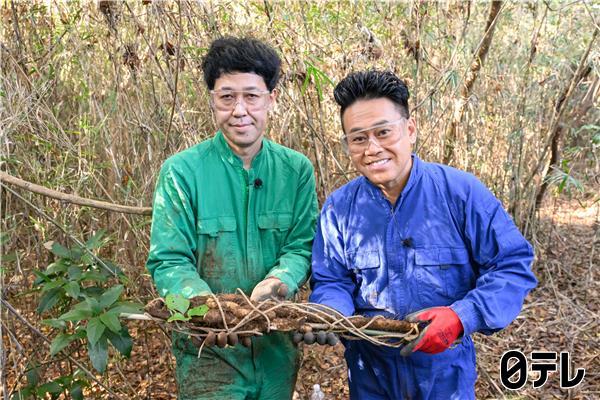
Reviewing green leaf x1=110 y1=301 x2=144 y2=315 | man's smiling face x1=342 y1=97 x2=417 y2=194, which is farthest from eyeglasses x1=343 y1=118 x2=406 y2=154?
green leaf x1=110 y1=301 x2=144 y2=315

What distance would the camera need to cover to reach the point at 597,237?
19.5 ft

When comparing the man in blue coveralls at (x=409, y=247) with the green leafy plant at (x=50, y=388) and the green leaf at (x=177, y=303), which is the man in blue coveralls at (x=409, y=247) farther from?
the green leafy plant at (x=50, y=388)

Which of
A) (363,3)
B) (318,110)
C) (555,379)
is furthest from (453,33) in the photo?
(555,379)

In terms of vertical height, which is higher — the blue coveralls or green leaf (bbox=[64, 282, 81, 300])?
the blue coveralls

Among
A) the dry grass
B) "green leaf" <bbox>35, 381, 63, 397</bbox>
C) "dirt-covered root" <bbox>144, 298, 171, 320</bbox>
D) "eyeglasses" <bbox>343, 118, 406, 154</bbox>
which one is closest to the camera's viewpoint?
"dirt-covered root" <bbox>144, 298, 171, 320</bbox>

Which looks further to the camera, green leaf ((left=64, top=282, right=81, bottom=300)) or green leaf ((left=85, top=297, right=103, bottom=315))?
green leaf ((left=64, top=282, right=81, bottom=300))

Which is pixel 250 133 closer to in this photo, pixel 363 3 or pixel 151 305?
pixel 151 305

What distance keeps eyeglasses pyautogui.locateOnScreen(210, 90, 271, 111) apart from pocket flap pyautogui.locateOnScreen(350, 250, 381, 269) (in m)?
0.67

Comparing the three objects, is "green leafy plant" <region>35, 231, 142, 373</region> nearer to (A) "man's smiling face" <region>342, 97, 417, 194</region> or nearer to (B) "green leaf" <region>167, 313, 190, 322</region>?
(B) "green leaf" <region>167, 313, 190, 322</region>

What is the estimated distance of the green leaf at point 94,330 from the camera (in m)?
2.44

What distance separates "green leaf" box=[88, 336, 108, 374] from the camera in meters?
2.50

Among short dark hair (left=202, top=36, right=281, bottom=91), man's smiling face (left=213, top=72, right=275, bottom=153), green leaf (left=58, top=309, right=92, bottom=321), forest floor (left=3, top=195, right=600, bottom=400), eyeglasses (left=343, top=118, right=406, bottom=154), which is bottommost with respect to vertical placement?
forest floor (left=3, top=195, right=600, bottom=400)

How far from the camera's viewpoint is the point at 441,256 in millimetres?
2260

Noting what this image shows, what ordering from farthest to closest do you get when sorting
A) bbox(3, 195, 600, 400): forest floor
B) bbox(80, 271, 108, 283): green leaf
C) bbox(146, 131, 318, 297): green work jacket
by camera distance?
bbox(3, 195, 600, 400): forest floor → bbox(80, 271, 108, 283): green leaf → bbox(146, 131, 318, 297): green work jacket
